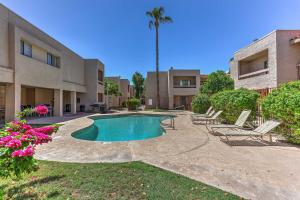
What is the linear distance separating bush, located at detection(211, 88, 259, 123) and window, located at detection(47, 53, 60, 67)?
16.8 meters

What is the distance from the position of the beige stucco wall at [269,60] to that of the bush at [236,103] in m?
6.37

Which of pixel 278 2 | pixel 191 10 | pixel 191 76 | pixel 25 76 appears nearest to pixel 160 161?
pixel 25 76

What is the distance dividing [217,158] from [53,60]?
18272 millimetres

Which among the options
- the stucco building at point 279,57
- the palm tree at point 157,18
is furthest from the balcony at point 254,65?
the palm tree at point 157,18

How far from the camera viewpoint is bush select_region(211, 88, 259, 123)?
9.18 meters

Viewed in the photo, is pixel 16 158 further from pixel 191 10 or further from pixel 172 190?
pixel 191 10

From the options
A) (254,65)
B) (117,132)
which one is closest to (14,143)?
(117,132)

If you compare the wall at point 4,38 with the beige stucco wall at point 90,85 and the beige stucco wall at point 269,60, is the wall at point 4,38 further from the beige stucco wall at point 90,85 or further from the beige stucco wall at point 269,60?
the beige stucco wall at point 269,60

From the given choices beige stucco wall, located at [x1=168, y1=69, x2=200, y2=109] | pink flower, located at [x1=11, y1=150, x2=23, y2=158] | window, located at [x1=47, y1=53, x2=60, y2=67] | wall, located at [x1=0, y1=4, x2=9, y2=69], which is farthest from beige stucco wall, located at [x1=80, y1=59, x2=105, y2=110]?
pink flower, located at [x1=11, y1=150, x2=23, y2=158]

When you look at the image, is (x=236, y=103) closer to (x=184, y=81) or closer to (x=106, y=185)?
(x=106, y=185)

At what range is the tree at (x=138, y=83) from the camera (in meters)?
42.3

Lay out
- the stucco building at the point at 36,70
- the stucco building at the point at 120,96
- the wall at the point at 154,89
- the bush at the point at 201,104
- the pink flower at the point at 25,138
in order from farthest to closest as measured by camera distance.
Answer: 1. the stucco building at the point at 120,96
2. the wall at the point at 154,89
3. the bush at the point at 201,104
4. the stucco building at the point at 36,70
5. the pink flower at the point at 25,138

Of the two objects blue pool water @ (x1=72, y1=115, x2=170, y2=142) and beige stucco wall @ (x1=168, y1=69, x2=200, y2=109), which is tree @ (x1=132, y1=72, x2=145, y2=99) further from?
blue pool water @ (x1=72, y1=115, x2=170, y2=142)

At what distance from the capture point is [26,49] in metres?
12.6
